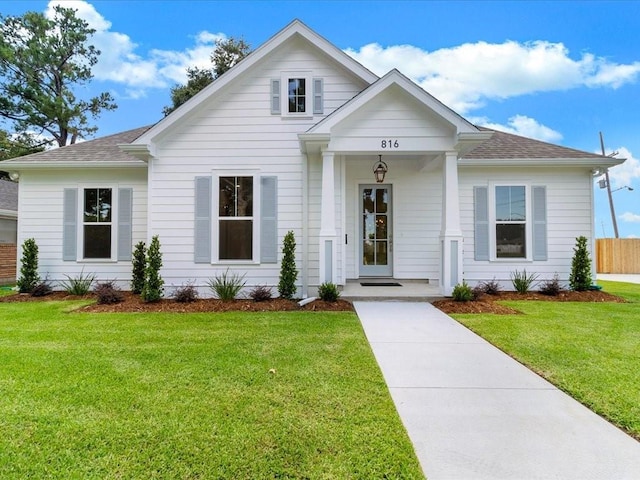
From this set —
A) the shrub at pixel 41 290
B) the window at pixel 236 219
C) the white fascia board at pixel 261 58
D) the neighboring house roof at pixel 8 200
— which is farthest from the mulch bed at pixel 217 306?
the neighboring house roof at pixel 8 200

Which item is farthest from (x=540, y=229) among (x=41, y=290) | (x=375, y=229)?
(x=41, y=290)

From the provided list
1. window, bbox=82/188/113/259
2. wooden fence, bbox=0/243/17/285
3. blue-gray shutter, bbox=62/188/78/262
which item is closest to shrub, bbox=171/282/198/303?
window, bbox=82/188/113/259

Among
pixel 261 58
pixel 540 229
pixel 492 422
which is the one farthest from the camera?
pixel 540 229

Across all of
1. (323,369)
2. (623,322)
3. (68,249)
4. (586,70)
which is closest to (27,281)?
(68,249)

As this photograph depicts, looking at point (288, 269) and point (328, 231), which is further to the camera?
point (288, 269)

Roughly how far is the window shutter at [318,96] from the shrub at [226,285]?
4067 mm

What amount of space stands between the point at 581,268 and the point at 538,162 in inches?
103

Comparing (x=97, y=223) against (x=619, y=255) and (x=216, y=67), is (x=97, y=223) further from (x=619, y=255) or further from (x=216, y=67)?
(x=619, y=255)

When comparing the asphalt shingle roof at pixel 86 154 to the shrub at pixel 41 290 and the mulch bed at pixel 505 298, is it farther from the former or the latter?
the mulch bed at pixel 505 298

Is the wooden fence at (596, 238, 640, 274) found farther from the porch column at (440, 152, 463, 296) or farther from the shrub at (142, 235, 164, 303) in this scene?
the shrub at (142, 235, 164, 303)

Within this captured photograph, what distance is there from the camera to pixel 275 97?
7.91 metres

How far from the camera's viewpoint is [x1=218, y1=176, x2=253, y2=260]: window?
783 cm

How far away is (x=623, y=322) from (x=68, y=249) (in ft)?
37.3

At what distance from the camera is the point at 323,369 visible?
11.3 ft
